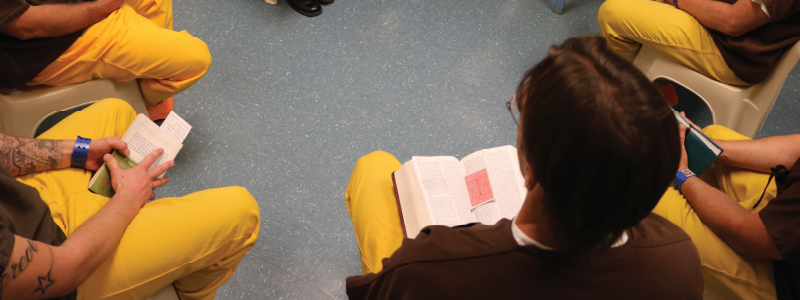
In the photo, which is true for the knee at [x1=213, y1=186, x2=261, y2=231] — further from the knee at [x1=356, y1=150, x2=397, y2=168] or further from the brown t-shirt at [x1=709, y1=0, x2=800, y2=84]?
the brown t-shirt at [x1=709, y1=0, x2=800, y2=84]

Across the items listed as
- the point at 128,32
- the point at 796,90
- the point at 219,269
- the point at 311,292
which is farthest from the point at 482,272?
the point at 796,90

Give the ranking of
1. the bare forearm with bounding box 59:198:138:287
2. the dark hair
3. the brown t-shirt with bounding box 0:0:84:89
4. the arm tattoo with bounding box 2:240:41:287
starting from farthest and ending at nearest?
1. the brown t-shirt with bounding box 0:0:84:89
2. the bare forearm with bounding box 59:198:138:287
3. the arm tattoo with bounding box 2:240:41:287
4. the dark hair

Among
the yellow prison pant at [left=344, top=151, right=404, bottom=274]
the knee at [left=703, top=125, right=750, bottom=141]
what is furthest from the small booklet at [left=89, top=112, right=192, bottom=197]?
the knee at [left=703, top=125, right=750, bottom=141]

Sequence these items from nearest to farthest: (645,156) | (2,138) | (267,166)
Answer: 1. (645,156)
2. (2,138)
3. (267,166)

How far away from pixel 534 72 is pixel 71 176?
1191 mm

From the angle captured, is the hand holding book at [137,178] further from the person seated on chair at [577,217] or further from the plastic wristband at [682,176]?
the plastic wristband at [682,176]

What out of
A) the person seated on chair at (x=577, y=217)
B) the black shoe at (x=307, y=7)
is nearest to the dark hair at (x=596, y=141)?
the person seated on chair at (x=577, y=217)

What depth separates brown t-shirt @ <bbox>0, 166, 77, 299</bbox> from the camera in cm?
98

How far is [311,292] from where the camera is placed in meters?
1.56

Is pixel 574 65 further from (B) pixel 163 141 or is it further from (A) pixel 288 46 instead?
(A) pixel 288 46

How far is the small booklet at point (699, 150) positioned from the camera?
1.33m

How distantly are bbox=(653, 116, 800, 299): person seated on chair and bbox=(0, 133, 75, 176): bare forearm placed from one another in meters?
1.58

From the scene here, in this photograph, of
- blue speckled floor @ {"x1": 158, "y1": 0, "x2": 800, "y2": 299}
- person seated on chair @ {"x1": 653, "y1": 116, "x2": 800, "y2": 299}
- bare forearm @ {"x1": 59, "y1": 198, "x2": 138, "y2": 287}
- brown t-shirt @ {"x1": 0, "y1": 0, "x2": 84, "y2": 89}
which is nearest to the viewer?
bare forearm @ {"x1": 59, "y1": 198, "x2": 138, "y2": 287}

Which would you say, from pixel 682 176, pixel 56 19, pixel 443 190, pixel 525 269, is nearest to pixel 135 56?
pixel 56 19
